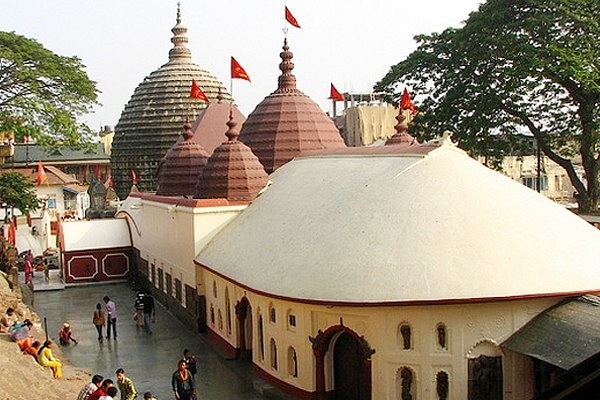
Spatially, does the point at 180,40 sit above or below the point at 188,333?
above

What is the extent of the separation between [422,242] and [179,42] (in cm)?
3280

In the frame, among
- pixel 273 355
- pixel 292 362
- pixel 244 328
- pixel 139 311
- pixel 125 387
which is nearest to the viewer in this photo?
pixel 125 387

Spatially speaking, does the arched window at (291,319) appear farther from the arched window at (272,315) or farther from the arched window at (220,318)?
the arched window at (220,318)

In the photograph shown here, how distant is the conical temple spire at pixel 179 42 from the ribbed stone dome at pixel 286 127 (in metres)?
16.0

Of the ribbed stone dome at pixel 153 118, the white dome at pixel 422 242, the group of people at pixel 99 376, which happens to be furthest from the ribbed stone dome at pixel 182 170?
the ribbed stone dome at pixel 153 118

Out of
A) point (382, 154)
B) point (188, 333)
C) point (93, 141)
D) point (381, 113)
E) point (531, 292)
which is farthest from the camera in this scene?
point (381, 113)

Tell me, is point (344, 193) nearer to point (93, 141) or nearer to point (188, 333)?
point (188, 333)

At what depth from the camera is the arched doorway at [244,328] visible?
19020 mm

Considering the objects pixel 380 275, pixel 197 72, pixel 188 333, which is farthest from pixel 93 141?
pixel 380 275

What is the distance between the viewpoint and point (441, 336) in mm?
13922

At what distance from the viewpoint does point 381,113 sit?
57.2 metres

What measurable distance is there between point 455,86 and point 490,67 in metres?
1.82

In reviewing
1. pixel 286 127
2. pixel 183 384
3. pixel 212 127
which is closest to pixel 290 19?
pixel 286 127

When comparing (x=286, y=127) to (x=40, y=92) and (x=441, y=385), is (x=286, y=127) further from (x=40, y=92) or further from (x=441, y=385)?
(x=441, y=385)
